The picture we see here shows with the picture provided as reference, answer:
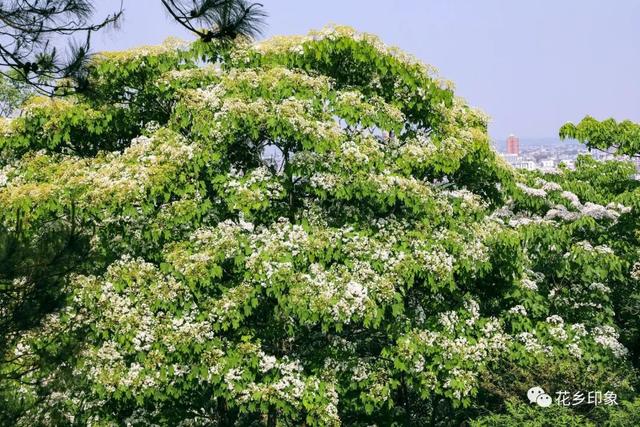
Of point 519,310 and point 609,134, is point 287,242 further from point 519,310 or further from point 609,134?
point 609,134

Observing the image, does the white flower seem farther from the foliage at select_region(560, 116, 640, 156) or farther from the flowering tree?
the foliage at select_region(560, 116, 640, 156)

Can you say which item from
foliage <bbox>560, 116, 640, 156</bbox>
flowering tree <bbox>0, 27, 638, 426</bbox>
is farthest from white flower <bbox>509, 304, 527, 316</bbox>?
foliage <bbox>560, 116, 640, 156</bbox>

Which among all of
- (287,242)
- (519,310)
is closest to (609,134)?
(519,310)

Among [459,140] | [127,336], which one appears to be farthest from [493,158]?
[127,336]

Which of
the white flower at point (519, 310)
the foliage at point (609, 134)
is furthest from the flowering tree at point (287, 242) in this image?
the foliage at point (609, 134)

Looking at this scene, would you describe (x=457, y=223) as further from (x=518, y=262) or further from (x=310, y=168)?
(x=310, y=168)

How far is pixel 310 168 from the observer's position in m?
11.4

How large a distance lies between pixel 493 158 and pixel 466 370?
3.78 metres

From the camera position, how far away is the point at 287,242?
10797 millimetres

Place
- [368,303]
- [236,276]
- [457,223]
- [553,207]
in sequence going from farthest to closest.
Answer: [553,207] → [457,223] → [236,276] → [368,303]

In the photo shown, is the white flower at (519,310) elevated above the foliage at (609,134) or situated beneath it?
situated beneath

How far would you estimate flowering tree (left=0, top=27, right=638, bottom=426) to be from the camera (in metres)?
10.5

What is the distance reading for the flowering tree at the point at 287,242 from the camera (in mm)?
10539

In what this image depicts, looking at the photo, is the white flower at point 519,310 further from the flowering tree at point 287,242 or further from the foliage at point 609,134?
the foliage at point 609,134
